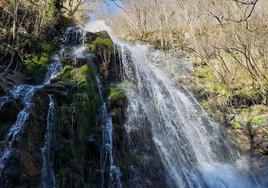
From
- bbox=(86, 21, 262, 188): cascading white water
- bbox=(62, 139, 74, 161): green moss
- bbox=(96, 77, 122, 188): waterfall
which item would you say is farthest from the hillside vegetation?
bbox=(62, 139, 74, 161): green moss

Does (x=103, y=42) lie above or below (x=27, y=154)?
above

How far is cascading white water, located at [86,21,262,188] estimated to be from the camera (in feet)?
30.1

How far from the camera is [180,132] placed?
1046cm

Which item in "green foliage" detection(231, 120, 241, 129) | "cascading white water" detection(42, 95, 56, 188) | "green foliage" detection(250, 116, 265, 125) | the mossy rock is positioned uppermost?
the mossy rock

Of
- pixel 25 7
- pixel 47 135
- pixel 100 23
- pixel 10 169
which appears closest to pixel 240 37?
pixel 25 7

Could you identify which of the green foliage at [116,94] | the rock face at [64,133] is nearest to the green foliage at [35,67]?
the rock face at [64,133]

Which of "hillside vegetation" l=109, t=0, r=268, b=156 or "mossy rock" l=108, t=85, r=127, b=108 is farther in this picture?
"hillside vegetation" l=109, t=0, r=268, b=156

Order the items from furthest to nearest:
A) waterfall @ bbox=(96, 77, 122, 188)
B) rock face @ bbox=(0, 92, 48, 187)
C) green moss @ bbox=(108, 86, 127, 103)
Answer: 1. green moss @ bbox=(108, 86, 127, 103)
2. waterfall @ bbox=(96, 77, 122, 188)
3. rock face @ bbox=(0, 92, 48, 187)

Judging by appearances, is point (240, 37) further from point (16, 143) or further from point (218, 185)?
point (16, 143)

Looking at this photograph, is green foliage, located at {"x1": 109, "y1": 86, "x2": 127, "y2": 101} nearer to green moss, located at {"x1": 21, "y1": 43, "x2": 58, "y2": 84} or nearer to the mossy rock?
the mossy rock

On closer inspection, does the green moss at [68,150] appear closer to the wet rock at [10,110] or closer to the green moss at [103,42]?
the wet rock at [10,110]

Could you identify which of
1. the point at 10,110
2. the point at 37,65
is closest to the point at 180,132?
the point at 37,65

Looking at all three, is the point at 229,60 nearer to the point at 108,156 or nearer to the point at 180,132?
the point at 180,132

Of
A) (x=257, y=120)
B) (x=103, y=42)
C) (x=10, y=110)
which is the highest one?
(x=103, y=42)
